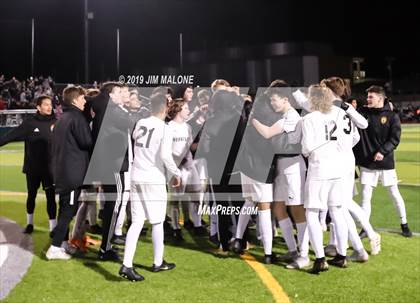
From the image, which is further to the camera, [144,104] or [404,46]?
[404,46]

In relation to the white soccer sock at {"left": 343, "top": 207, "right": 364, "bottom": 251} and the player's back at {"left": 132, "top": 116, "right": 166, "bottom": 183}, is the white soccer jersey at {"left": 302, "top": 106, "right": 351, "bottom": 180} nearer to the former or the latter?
the white soccer sock at {"left": 343, "top": 207, "right": 364, "bottom": 251}

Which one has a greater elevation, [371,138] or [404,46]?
[404,46]

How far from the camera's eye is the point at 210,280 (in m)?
5.20

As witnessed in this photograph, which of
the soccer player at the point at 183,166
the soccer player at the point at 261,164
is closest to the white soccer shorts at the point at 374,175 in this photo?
the soccer player at the point at 261,164

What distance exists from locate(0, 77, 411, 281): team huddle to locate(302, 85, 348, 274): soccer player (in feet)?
0.04

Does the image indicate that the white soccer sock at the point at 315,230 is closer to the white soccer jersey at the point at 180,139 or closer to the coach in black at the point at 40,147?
the white soccer jersey at the point at 180,139

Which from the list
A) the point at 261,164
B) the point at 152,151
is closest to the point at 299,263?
the point at 261,164

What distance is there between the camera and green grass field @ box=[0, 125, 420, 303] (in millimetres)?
4676

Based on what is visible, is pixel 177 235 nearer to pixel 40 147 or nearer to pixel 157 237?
pixel 157 237

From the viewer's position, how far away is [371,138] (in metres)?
6.63

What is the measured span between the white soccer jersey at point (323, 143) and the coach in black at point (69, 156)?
2.56 meters

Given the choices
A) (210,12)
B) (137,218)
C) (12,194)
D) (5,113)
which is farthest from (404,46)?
(137,218)

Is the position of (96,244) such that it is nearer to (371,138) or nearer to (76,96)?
(76,96)

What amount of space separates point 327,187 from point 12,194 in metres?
8.33
